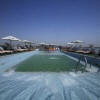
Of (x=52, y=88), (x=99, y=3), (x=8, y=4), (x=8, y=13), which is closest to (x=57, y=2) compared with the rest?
(x=99, y=3)

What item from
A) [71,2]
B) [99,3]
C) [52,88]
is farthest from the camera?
[71,2]

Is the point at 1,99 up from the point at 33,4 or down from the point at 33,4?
down

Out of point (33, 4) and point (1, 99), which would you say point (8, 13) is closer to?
point (33, 4)

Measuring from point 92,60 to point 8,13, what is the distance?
11041mm

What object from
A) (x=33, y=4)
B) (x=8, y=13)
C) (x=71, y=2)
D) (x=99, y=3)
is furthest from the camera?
(x=8, y=13)

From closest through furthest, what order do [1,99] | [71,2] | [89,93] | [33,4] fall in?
1. [1,99]
2. [89,93]
3. [71,2]
4. [33,4]

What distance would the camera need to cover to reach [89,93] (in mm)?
2160

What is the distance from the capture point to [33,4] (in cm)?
973

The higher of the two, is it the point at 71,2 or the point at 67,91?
the point at 71,2

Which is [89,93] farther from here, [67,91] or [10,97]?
[10,97]

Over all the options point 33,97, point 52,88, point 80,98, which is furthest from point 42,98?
point 80,98

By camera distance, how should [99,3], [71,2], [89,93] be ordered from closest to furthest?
[89,93]
[99,3]
[71,2]

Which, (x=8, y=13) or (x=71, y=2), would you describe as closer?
(x=71, y=2)

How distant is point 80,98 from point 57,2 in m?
9.56
